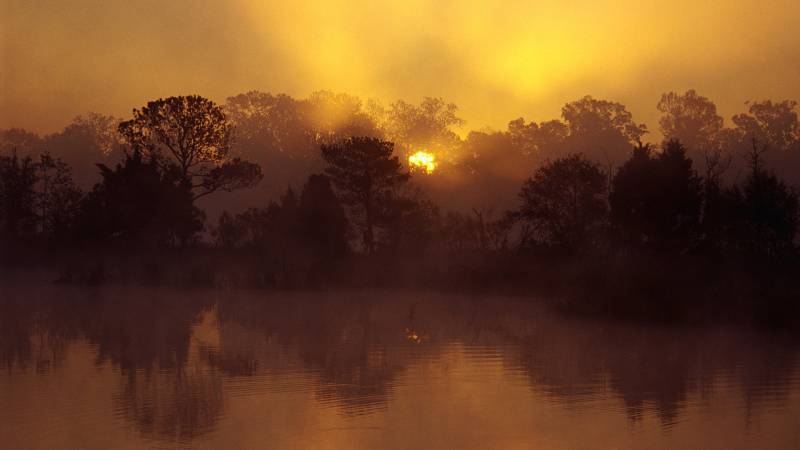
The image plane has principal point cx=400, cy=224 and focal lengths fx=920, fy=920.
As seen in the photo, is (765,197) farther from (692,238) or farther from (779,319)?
(779,319)

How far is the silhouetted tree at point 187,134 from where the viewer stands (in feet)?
175

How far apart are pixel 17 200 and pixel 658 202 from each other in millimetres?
39664

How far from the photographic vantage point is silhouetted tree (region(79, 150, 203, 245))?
47.0 m

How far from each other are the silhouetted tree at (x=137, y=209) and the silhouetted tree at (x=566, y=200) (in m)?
18.1

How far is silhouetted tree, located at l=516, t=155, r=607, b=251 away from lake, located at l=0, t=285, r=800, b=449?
13.8 metres

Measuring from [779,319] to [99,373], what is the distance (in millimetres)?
17849

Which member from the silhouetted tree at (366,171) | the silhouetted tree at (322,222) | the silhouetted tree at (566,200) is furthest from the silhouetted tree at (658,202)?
the silhouetted tree at (322,222)

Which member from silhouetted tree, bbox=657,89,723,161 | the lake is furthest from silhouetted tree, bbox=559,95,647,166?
the lake

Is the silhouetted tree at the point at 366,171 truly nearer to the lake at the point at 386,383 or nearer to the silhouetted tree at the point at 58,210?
the silhouetted tree at the point at 58,210

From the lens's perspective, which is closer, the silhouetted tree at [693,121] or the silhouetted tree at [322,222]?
the silhouetted tree at [322,222]

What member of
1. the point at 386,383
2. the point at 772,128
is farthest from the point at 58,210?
the point at 772,128

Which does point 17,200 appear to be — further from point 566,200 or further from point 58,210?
point 566,200

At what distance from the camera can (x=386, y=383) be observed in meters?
15.8

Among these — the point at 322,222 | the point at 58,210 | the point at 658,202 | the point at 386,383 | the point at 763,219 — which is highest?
the point at 58,210
